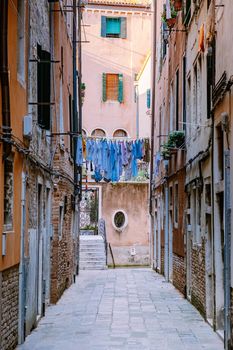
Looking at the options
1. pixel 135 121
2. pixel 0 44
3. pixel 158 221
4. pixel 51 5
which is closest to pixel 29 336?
pixel 0 44

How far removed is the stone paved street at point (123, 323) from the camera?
381 inches

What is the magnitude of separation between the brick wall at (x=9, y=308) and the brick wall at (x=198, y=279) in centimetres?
416

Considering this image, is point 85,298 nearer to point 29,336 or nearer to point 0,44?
point 29,336

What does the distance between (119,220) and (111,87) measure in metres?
9.30

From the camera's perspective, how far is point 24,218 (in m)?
9.85

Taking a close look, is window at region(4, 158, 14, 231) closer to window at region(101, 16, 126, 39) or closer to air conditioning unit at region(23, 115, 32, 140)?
air conditioning unit at region(23, 115, 32, 140)

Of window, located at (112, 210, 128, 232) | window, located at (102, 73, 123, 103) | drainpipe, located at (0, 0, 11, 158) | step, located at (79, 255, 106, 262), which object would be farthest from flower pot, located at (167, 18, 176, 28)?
window, located at (102, 73, 123, 103)

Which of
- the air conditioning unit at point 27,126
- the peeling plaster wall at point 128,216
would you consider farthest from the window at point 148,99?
the air conditioning unit at point 27,126

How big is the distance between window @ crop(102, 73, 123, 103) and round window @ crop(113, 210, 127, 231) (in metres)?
8.44

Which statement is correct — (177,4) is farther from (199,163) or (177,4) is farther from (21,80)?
(21,80)

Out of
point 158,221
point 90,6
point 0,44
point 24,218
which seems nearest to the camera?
point 0,44

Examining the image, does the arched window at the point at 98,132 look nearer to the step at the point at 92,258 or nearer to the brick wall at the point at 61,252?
the step at the point at 92,258

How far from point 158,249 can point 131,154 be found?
19.4ft

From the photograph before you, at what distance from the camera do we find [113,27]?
120 feet
